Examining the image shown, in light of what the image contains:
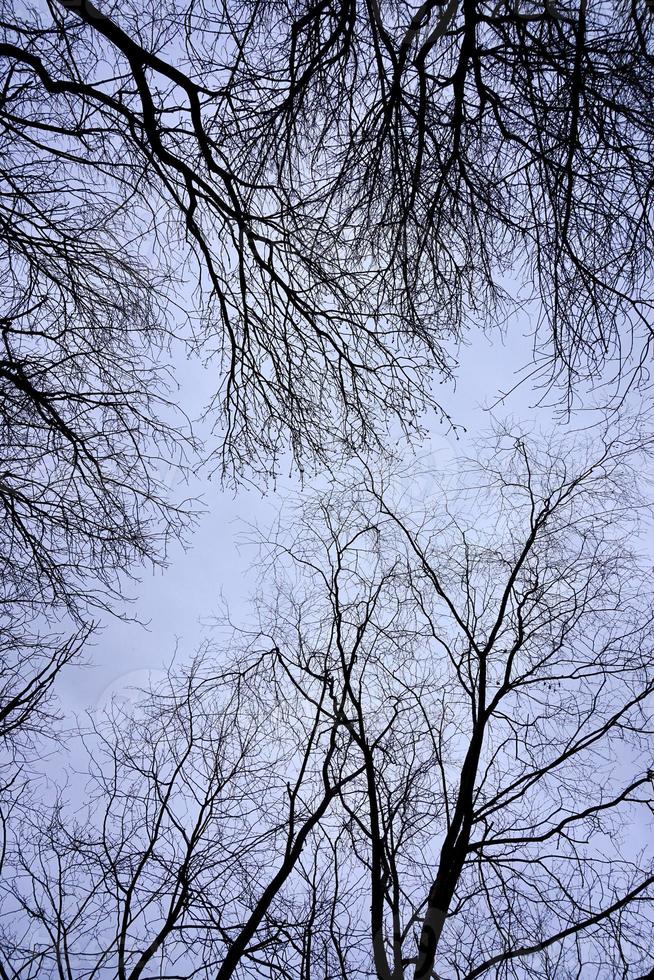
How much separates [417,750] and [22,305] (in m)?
5.07

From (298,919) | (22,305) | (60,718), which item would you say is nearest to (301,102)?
(22,305)

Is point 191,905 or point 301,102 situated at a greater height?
point 301,102

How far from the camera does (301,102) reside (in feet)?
11.7

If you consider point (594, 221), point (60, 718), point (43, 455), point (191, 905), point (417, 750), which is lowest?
point (191, 905)

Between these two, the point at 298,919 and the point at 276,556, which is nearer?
the point at 298,919

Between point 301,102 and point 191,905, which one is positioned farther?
point 191,905

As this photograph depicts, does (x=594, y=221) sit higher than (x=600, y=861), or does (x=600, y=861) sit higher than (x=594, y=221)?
(x=594, y=221)

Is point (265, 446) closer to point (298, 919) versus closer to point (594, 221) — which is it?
point (594, 221)

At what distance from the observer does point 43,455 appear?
209 inches

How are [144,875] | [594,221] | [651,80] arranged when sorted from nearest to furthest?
[651,80] → [594,221] → [144,875]

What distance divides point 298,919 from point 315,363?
482 centimetres

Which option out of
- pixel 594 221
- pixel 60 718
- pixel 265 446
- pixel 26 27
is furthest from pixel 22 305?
pixel 594 221

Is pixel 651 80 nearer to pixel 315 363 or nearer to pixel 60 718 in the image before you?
pixel 315 363

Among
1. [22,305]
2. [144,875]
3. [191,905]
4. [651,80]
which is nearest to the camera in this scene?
[651,80]
